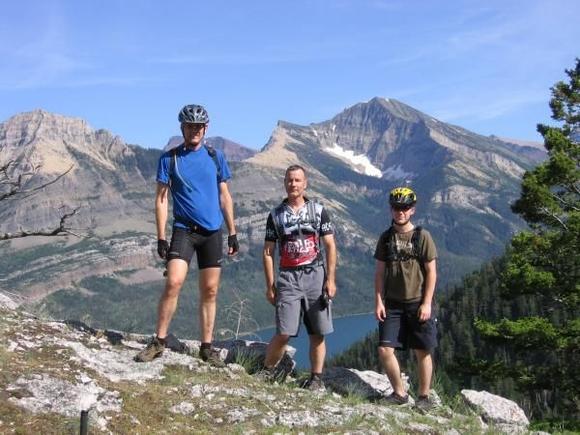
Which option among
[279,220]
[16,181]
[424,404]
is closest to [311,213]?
[279,220]

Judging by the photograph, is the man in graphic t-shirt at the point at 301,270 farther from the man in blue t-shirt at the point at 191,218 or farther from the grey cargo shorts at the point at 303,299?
the man in blue t-shirt at the point at 191,218

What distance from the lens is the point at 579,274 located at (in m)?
17.5

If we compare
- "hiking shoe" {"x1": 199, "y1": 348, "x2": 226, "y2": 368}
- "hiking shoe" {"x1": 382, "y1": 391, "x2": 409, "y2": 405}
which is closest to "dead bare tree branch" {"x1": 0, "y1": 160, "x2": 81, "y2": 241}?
"hiking shoe" {"x1": 199, "y1": 348, "x2": 226, "y2": 368}

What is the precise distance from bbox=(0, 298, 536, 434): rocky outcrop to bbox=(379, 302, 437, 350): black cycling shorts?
2.52 feet

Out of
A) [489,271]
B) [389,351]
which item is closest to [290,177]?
[389,351]

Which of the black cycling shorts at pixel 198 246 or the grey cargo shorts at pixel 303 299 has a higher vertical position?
the black cycling shorts at pixel 198 246

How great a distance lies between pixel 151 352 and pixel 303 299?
6.56 ft

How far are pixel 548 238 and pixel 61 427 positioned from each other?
632 inches

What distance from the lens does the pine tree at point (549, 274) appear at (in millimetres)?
16828

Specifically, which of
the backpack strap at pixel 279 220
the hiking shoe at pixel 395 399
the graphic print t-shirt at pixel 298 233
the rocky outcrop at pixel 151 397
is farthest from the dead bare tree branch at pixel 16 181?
the hiking shoe at pixel 395 399

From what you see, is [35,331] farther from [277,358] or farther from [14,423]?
[277,358]

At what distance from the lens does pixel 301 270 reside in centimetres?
792

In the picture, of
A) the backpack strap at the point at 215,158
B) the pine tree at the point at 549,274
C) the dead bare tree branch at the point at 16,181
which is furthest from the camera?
the pine tree at the point at 549,274

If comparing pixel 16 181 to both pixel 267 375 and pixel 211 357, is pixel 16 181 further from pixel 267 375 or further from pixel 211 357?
pixel 267 375
